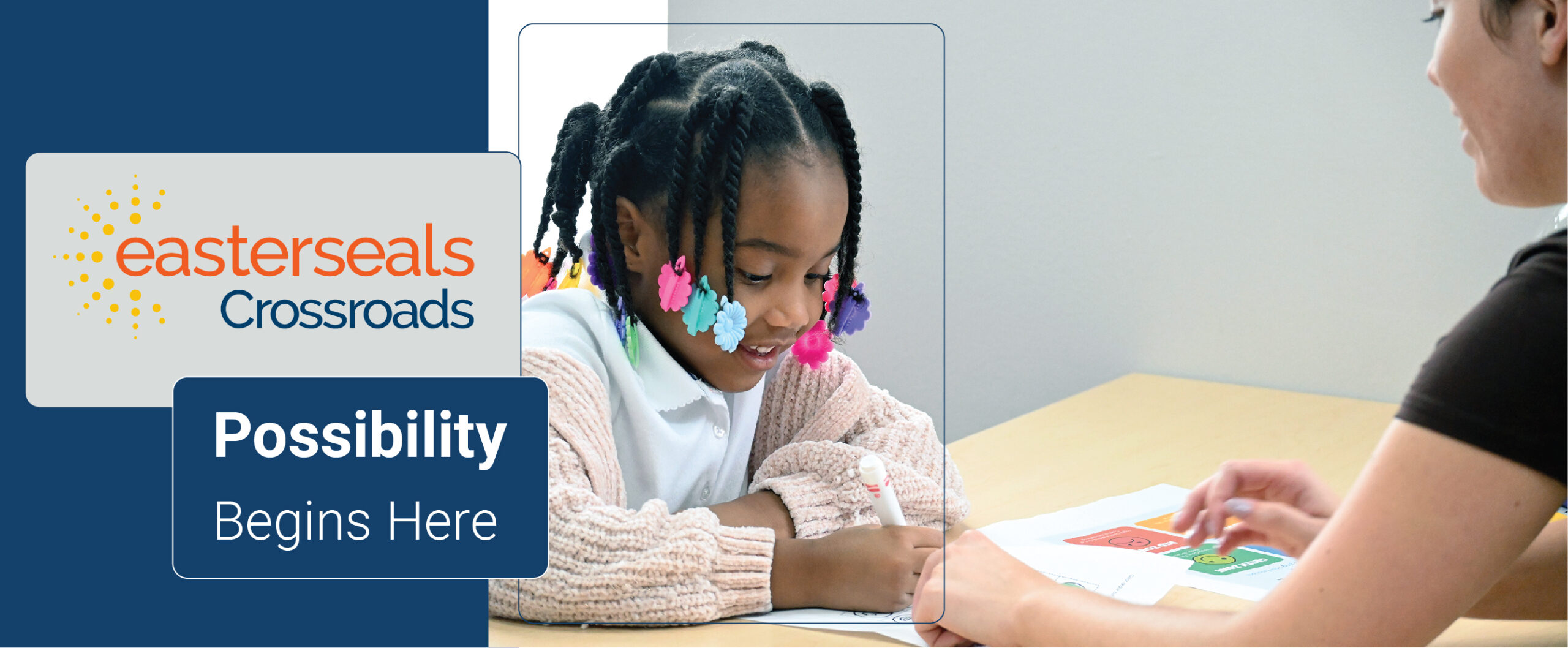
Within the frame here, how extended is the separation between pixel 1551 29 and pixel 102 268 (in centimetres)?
65

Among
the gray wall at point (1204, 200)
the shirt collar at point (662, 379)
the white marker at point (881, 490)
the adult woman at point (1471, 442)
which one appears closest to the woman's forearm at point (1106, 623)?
the adult woman at point (1471, 442)

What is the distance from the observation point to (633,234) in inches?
27.3

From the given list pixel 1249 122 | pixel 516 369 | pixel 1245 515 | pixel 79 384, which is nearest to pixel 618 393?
pixel 516 369

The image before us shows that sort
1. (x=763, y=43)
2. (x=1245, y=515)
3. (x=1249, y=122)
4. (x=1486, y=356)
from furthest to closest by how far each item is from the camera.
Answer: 1. (x=1249, y=122)
2. (x=1245, y=515)
3. (x=763, y=43)
4. (x=1486, y=356)

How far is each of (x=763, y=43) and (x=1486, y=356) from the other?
1.21 ft

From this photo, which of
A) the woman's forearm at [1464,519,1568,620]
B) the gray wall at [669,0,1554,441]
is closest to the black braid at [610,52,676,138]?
the woman's forearm at [1464,519,1568,620]

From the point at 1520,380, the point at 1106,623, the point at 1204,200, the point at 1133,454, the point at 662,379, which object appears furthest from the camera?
the point at 1204,200

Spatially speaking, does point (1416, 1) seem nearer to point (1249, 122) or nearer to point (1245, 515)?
point (1249, 122)

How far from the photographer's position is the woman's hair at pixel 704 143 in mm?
662

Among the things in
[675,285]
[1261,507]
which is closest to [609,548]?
[675,285]

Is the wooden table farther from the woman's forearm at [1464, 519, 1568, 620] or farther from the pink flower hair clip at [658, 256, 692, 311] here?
the pink flower hair clip at [658, 256, 692, 311]

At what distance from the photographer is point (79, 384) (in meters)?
0.56

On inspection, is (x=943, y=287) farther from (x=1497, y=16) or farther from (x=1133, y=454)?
(x=1133, y=454)

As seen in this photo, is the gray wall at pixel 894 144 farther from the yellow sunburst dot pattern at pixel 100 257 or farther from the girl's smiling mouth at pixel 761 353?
the yellow sunburst dot pattern at pixel 100 257
